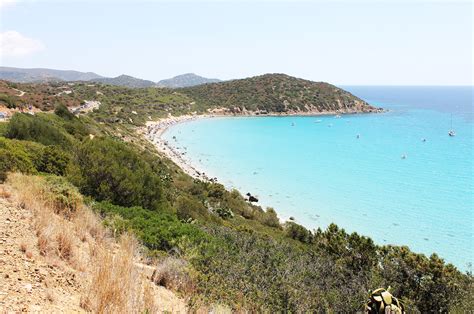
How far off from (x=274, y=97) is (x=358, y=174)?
3404 inches

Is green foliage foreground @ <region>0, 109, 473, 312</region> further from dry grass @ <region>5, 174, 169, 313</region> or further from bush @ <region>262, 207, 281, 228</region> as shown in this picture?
bush @ <region>262, 207, 281, 228</region>

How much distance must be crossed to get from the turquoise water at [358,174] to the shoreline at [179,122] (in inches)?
99.5

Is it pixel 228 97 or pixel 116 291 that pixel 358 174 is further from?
pixel 228 97

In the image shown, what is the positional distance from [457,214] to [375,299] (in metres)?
41.4

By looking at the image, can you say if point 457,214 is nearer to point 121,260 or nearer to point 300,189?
point 300,189

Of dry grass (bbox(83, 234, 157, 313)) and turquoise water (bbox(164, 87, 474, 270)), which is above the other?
dry grass (bbox(83, 234, 157, 313))

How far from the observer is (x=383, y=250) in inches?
519

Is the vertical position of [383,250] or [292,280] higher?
[292,280]

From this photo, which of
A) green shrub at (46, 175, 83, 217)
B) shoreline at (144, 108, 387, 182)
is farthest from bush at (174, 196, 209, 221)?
shoreline at (144, 108, 387, 182)

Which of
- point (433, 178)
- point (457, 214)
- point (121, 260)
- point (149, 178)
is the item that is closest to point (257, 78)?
point (433, 178)

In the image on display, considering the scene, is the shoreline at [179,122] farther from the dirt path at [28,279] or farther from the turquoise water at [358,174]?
the dirt path at [28,279]

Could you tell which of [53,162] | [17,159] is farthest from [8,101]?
[17,159]

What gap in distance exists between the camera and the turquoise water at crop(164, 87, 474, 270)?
3341 centimetres

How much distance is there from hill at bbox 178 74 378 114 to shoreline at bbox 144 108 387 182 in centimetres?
187
